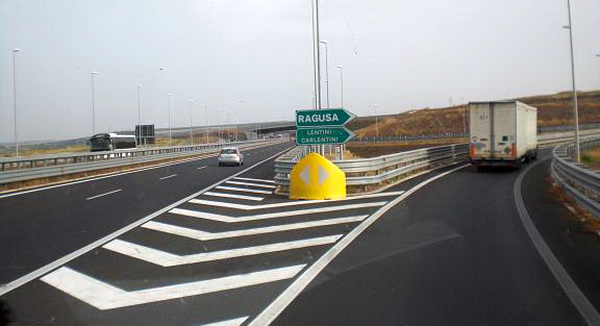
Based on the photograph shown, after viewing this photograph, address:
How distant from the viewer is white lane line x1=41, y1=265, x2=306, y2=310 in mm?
6747

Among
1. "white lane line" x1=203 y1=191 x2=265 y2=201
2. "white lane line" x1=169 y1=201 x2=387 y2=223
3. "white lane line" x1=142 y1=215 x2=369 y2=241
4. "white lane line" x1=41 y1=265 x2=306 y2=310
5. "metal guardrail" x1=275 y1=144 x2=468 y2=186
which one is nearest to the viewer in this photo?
"white lane line" x1=41 y1=265 x2=306 y2=310

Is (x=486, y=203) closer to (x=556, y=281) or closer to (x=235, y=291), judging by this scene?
(x=556, y=281)

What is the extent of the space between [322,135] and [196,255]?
9.52 meters

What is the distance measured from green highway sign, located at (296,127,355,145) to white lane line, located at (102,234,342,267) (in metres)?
7.77

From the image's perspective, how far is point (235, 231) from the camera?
11414 mm

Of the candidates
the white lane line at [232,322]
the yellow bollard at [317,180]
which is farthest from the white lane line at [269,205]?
the white lane line at [232,322]

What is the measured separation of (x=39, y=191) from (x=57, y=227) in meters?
9.79

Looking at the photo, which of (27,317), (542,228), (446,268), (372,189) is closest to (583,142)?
(372,189)

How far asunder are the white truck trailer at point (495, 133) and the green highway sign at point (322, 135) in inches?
441

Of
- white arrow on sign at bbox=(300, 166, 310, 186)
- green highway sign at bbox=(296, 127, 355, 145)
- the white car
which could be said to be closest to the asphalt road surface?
white arrow on sign at bbox=(300, 166, 310, 186)

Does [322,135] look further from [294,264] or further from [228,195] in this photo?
[294,264]

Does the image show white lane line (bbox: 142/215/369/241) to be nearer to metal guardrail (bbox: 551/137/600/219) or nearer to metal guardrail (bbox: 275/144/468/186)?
metal guardrail (bbox: 551/137/600/219)

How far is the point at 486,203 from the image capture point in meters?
14.7

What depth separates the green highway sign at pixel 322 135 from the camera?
1792 cm
